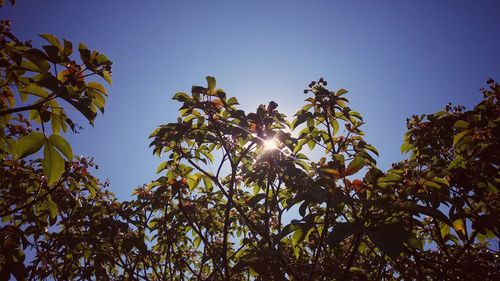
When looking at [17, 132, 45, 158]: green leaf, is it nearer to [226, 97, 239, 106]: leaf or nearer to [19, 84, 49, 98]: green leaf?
[19, 84, 49, 98]: green leaf

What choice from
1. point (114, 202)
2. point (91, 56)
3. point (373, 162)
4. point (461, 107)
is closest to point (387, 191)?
point (373, 162)

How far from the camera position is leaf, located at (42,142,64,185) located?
198 centimetres

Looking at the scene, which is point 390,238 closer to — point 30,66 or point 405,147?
point 30,66

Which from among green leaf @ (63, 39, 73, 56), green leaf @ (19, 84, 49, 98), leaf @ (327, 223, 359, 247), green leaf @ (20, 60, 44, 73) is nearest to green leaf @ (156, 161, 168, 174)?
green leaf @ (63, 39, 73, 56)

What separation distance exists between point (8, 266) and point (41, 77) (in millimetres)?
1415

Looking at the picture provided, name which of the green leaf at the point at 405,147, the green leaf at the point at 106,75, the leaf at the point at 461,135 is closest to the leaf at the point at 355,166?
the leaf at the point at 461,135

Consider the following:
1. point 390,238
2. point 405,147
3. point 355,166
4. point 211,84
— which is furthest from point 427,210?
point 405,147

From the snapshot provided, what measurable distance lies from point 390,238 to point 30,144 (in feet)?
7.56

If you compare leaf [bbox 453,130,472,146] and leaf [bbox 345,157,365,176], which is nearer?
leaf [bbox 345,157,365,176]

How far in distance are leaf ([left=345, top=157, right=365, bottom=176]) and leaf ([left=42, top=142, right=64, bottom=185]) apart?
7.02 feet

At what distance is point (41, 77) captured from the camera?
76.3 inches

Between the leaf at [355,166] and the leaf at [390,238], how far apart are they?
736 mm

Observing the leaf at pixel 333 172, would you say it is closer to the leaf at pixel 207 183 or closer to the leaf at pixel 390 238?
the leaf at pixel 390 238

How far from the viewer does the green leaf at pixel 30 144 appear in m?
1.92
